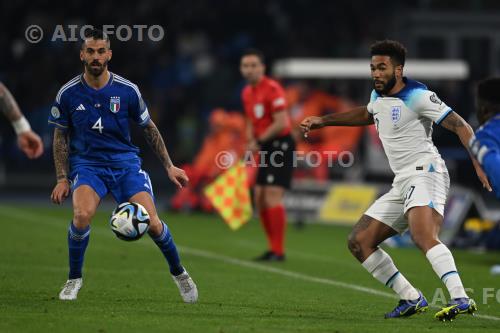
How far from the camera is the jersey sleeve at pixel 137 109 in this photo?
9.38 meters

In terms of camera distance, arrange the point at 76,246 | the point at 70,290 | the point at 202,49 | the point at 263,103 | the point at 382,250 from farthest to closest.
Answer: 1. the point at 202,49
2. the point at 263,103
3. the point at 70,290
4. the point at 76,246
5. the point at 382,250

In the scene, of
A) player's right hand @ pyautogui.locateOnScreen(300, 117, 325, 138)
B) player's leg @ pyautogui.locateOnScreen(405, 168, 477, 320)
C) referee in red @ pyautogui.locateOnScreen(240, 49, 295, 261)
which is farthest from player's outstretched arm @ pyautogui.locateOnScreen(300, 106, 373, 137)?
referee in red @ pyautogui.locateOnScreen(240, 49, 295, 261)

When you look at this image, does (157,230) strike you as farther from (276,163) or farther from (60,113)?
(276,163)

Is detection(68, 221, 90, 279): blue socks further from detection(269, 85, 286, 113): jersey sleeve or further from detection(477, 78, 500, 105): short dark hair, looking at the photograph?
detection(269, 85, 286, 113): jersey sleeve

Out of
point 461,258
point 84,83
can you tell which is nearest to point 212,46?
point 461,258

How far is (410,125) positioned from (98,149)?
2.52m

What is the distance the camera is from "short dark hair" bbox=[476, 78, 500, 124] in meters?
7.85

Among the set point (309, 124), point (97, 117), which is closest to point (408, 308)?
point (309, 124)

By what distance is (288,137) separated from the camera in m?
14.4

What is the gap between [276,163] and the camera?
1424 cm

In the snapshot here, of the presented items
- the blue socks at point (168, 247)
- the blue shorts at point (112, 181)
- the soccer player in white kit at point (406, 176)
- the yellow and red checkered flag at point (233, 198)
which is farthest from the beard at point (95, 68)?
the yellow and red checkered flag at point (233, 198)

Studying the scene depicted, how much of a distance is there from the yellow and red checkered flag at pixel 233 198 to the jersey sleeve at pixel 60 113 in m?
A: 7.29

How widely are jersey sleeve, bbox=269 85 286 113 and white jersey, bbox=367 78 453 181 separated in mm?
5267

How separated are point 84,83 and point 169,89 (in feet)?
69.4
